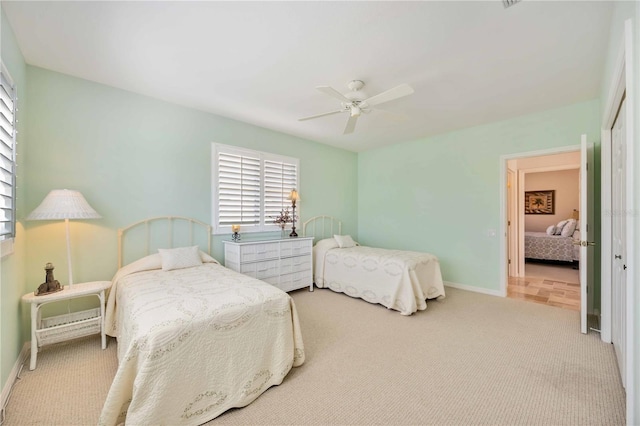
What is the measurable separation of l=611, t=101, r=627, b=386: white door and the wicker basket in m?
4.26

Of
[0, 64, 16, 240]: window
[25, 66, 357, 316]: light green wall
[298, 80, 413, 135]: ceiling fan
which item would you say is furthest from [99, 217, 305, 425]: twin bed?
[298, 80, 413, 135]: ceiling fan

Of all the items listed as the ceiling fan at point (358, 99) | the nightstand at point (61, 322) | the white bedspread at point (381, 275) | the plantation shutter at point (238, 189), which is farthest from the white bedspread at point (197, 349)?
the ceiling fan at point (358, 99)

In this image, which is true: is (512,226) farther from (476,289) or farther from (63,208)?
(63,208)

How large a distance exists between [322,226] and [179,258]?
2.81 metres

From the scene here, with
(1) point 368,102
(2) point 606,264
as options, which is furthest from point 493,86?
(2) point 606,264

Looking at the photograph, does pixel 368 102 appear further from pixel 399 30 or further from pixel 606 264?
pixel 606 264

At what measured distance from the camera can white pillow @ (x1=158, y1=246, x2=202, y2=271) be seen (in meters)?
2.96

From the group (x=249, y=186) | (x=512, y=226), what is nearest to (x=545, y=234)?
(x=512, y=226)

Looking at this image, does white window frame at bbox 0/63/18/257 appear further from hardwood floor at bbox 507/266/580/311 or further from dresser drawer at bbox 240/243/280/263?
hardwood floor at bbox 507/266/580/311

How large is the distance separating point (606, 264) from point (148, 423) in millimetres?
3994

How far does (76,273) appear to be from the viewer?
9.03 ft

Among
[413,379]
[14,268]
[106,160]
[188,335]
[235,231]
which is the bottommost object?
[413,379]

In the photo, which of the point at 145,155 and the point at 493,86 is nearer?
the point at 493,86

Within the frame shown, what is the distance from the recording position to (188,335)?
64.5 inches
